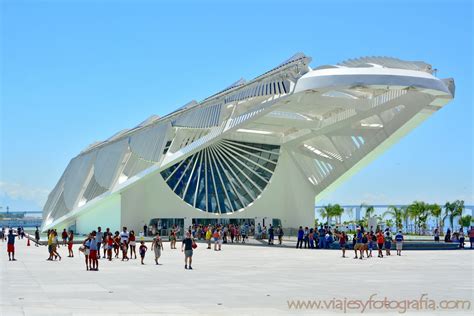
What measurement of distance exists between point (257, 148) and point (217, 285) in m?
34.6

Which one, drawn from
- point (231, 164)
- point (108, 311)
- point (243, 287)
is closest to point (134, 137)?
point (231, 164)

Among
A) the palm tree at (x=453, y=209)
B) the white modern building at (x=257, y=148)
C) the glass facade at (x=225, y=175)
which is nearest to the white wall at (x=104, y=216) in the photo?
the white modern building at (x=257, y=148)

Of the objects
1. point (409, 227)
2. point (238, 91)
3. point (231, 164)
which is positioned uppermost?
point (238, 91)

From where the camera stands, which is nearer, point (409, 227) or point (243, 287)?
point (243, 287)

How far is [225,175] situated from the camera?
1932 inches

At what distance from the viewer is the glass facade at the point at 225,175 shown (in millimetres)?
47781

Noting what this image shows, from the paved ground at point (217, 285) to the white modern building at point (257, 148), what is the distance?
14.1 meters

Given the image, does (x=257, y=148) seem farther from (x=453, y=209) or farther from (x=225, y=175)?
(x=453, y=209)

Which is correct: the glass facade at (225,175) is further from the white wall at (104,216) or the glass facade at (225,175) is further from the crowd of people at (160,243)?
the crowd of people at (160,243)

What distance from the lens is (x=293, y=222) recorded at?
50406mm

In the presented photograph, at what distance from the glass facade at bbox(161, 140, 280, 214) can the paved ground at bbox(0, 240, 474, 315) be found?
25.5 m

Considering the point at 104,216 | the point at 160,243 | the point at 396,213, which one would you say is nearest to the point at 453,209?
the point at 396,213

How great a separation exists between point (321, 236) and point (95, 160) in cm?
2208

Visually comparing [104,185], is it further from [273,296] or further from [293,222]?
[273,296]
